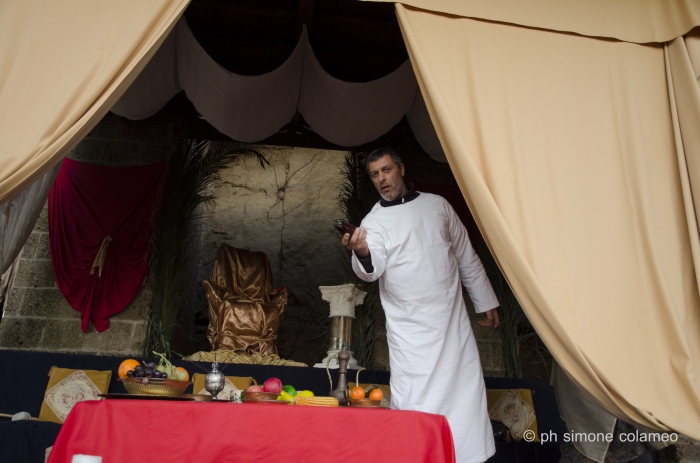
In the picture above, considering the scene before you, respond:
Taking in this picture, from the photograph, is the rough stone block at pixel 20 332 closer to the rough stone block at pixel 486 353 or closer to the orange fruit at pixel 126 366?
the orange fruit at pixel 126 366

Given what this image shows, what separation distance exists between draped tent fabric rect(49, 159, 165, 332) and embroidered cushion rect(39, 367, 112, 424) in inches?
46.7

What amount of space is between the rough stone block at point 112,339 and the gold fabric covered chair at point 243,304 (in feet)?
2.49

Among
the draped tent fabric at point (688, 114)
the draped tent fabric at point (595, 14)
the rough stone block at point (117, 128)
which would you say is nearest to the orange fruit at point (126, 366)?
the draped tent fabric at point (595, 14)

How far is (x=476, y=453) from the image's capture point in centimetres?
242

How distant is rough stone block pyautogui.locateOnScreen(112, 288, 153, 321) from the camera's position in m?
5.54

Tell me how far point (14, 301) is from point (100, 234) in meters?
1.00

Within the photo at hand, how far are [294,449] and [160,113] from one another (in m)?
5.19

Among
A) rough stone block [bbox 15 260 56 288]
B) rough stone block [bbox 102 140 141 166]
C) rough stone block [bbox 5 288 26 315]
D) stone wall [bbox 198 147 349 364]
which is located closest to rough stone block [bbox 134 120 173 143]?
rough stone block [bbox 102 140 141 166]

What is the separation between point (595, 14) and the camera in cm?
258

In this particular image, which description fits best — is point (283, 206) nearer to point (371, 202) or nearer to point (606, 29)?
point (371, 202)

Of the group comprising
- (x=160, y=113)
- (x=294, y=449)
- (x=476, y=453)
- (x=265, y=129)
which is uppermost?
(x=160, y=113)

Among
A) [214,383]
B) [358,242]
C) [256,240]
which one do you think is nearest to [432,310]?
[358,242]

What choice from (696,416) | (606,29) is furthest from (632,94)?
(696,416)

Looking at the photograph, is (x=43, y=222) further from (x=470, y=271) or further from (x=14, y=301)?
(x=470, y=271)
